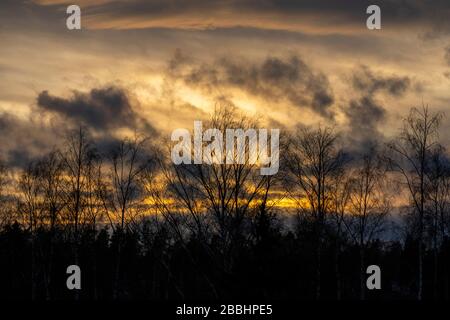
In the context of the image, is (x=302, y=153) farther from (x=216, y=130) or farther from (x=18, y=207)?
(x=18, y=207)

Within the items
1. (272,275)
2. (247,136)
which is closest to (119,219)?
(247,136)

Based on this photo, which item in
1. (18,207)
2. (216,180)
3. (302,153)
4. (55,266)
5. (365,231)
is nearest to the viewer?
(216,180)

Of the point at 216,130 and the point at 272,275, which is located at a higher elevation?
the point at 216,130

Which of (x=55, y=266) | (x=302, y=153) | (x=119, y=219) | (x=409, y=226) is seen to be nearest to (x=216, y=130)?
(x=302, y=153)

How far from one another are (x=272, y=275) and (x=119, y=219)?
2502 cm

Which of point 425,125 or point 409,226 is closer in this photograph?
point 425,125

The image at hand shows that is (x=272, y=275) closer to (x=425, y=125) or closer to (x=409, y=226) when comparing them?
(x=425, y=125)

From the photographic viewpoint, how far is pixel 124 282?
104875mm

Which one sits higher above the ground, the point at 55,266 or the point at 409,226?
the point at 409,226

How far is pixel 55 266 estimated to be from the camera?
81.8 metres

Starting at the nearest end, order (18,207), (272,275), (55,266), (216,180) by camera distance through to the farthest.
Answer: (272,275) < (216,180) < (18,207) < (55,266)
